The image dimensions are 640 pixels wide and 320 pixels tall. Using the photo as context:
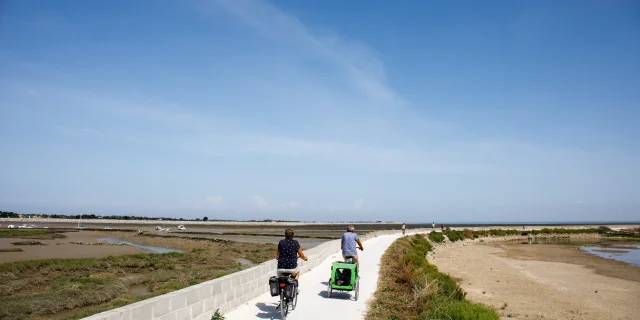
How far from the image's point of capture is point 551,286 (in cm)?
2439

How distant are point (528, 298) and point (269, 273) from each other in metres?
13.3

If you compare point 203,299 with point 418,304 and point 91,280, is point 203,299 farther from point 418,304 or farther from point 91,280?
point 91,280

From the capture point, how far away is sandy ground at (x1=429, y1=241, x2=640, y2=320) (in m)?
18.0

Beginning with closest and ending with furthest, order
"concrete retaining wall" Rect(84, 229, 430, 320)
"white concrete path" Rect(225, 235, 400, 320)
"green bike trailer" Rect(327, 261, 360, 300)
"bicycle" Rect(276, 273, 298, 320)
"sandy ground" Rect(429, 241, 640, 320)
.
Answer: "concrete retaining wall" Rect(84, 229, 430, 320) → "bicycle" Rect(276, 273, 298, 320) → "white concrete path" Rect(225, 235, 400, 320) → "green bike trailer" Rect(327, 261, 360, 300) → "sandy ground" Rect(429, 241, 640, 320)

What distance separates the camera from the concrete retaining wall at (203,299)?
6922mm

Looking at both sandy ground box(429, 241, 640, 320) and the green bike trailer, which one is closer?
the green bike trailer

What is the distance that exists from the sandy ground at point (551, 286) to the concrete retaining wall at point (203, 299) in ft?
32.2

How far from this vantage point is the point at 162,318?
7609mm

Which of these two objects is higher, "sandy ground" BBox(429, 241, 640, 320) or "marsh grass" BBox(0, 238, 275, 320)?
"marsh grass" BBox(0, 238, 275, 320)

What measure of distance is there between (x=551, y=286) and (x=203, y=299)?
2183 centimetres

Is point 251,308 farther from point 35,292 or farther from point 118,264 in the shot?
point 118,264

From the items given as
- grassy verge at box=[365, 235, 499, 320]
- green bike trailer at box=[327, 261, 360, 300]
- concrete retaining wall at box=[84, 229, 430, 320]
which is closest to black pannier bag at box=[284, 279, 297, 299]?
concrete retaining wall at box=[84, 229, 430, 320]

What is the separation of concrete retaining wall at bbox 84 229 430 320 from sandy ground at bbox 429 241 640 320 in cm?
981

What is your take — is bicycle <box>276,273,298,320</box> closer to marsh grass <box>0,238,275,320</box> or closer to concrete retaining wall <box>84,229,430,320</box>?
concrete retaining wall <box>84,229,430,320</box>
